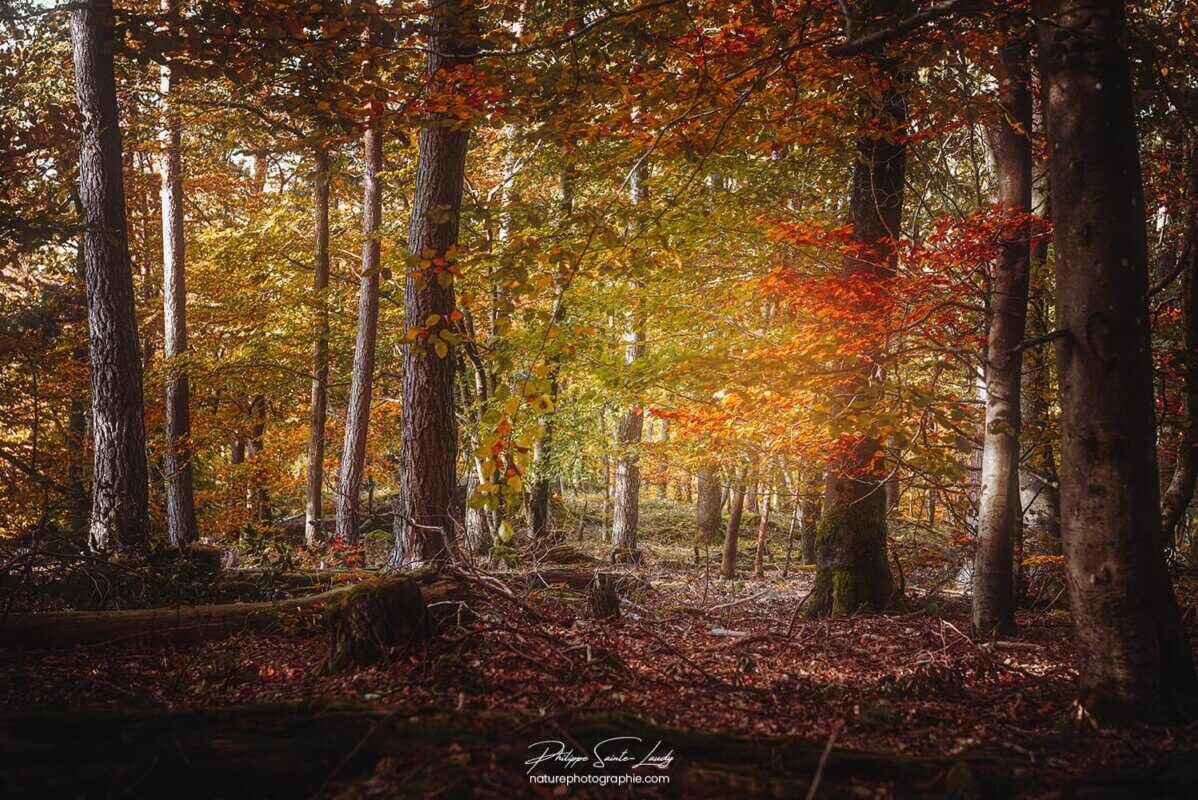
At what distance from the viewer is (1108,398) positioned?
3.28 metres

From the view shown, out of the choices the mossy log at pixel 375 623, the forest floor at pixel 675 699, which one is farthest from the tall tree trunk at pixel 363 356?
the mossy log at pixel 375 623

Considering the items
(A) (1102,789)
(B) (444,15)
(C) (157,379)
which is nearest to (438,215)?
(B) (444,15)

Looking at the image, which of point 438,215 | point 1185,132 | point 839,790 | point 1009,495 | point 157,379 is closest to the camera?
point 839,790

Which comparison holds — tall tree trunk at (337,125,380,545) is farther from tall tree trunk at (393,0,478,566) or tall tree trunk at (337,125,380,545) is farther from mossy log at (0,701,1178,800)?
mossy log at (0,701,1178,800)

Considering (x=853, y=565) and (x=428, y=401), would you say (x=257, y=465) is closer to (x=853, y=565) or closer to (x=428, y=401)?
(x=428, y=401)

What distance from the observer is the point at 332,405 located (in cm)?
2069

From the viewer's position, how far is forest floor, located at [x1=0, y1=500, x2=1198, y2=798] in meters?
2.53

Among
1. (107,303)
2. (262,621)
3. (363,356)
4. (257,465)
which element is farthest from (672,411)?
(257,465)

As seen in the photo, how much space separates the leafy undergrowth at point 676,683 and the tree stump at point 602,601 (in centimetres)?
41

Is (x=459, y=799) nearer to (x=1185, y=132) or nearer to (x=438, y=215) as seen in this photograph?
(x=438, y=215)

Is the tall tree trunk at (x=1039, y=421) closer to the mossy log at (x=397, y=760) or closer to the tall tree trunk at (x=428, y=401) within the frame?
the mossy log at (x=397, y=760)

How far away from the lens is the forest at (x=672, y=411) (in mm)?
2791

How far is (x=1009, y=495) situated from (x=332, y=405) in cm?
1900
